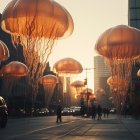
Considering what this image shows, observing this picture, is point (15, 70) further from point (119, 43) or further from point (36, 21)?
point (36, 21)

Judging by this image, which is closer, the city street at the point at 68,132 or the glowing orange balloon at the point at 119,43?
the city street at the point at 68,132

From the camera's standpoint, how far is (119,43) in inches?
1459

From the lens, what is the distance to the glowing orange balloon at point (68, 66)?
5144cm

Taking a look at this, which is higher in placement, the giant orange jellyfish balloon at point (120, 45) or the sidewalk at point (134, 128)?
the giant orange jellyfish balloon at point (120, 45)

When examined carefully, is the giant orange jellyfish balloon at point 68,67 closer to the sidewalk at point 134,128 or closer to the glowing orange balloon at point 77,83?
the sidewalk at point 134,128

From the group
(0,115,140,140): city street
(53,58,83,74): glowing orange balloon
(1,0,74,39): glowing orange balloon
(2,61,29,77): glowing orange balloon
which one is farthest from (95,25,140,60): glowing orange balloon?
(2,61,29,77): glowing orange balloon

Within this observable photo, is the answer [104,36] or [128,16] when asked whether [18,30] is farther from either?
[128,16]

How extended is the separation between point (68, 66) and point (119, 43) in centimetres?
1496

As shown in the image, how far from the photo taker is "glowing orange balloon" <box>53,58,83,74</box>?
51438 mm

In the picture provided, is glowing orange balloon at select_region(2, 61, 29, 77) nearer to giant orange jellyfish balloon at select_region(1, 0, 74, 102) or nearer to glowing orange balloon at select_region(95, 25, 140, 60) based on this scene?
glowing orange balloon at select_region(95, 25, 140, 60)

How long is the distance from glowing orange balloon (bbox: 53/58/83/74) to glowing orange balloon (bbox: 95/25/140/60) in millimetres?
12041

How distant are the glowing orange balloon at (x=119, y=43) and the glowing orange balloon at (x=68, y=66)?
12.0 m

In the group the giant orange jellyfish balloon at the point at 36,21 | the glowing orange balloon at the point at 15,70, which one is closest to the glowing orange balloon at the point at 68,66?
the glowing orange balloon at the point at 15,70

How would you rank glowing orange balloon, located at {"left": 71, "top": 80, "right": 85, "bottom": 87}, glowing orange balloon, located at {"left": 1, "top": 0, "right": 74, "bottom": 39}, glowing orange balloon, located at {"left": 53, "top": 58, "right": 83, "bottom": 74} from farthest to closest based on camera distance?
glowing orange balloon, located at {"left": 71, "top": 80, "right": 85, "bottom": 87}
glowing orange balloon, located at {"left": 53, "top": 58, "right": 83, "bottom": 74}
glowing orange balloon, located at {"left": 1, "top": 0, "right": 74, "bottom": 39}
